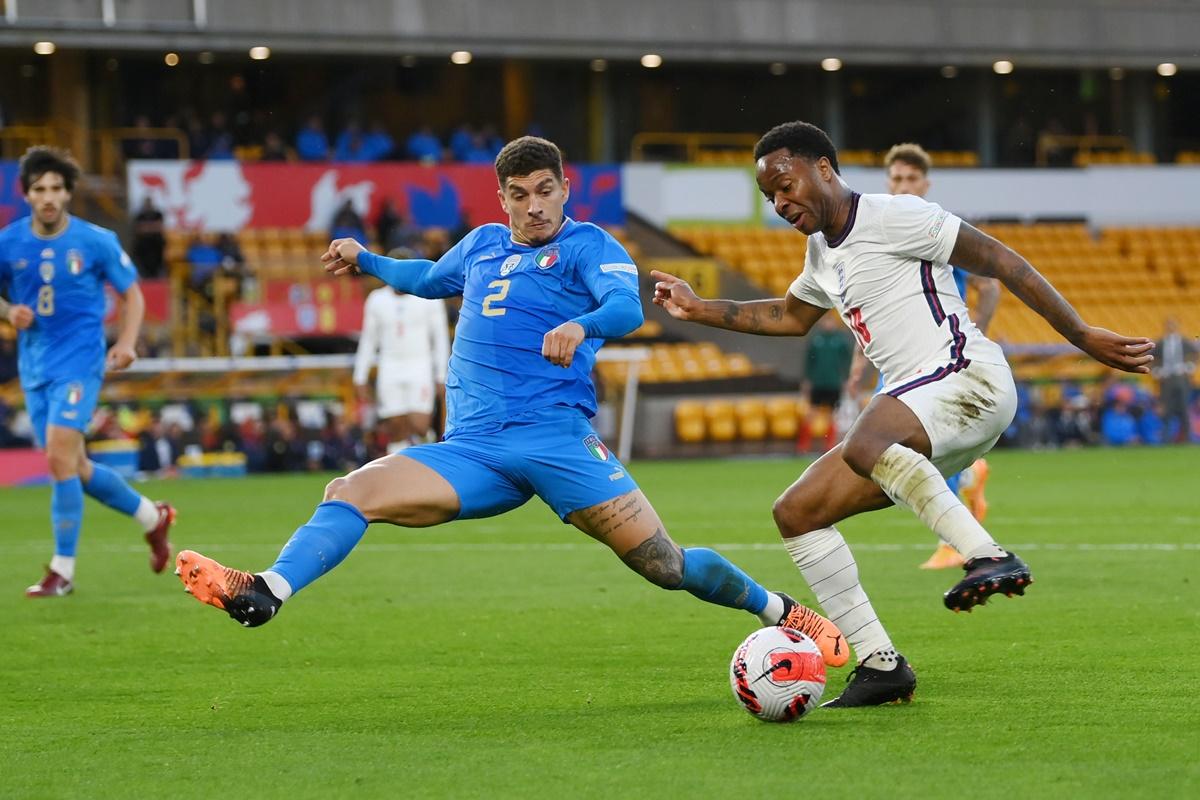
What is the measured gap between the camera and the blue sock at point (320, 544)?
5797 millimetres

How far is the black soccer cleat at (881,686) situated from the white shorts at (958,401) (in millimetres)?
730

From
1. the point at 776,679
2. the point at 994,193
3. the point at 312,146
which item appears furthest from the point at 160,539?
the point at 994,193

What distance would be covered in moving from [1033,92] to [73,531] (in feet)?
109

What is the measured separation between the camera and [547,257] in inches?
254

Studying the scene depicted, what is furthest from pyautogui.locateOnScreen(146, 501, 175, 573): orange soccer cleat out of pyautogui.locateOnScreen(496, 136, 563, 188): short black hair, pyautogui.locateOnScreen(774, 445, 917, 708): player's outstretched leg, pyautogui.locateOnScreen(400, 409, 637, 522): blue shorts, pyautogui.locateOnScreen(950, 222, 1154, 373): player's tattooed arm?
pyautogui.locateOnScreen(950, 222, 1154, 373): player's tattooed arm

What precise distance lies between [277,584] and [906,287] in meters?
2.35

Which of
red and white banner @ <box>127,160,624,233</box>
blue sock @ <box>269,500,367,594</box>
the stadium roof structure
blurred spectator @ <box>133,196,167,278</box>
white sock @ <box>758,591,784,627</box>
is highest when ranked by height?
the stadium roof structure

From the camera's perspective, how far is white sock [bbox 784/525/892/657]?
6.13 meters

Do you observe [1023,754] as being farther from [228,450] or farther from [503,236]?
[228,450]

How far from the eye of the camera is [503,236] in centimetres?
660

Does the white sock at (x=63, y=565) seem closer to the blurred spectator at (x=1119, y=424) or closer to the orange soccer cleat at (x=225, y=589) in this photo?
the orange soccer cleat at (x=225, y=589)

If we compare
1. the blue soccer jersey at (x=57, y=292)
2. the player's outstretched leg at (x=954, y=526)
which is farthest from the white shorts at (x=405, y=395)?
the player's outstretched leg at (x=954, y=526)

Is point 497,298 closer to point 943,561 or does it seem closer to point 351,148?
point 943,561

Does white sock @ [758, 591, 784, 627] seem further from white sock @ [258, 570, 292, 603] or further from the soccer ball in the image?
white sock @ [258, 570, 292, 603]
